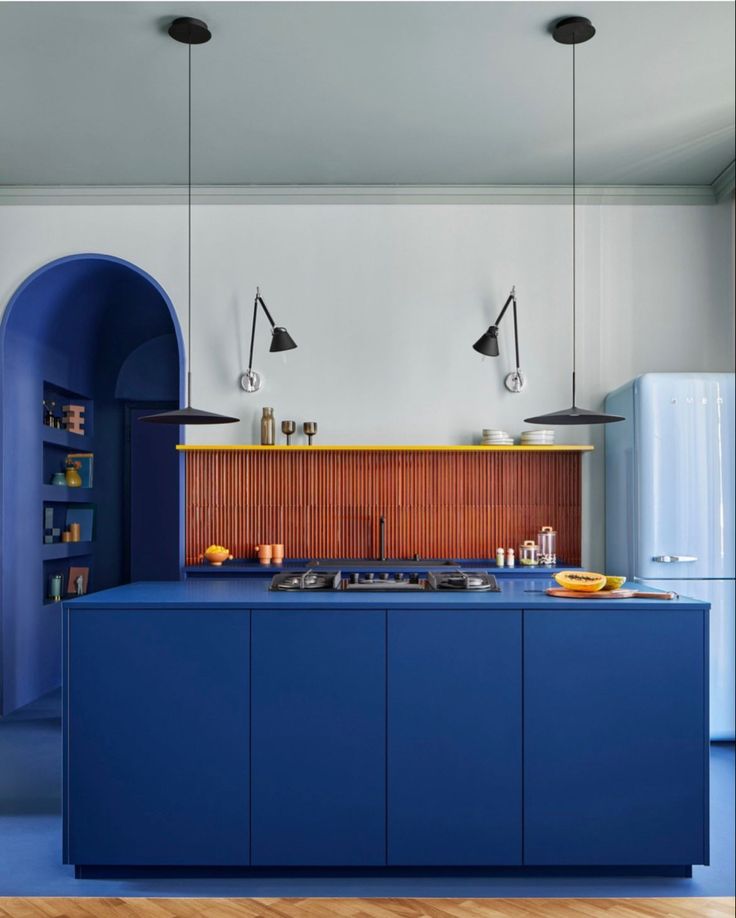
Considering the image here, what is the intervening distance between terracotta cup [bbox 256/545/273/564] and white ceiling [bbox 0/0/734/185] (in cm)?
230

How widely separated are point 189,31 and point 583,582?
2774 mm

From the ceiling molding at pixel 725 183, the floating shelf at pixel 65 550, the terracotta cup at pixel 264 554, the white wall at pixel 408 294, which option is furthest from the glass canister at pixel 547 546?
the floating shelf at pixel 65 550

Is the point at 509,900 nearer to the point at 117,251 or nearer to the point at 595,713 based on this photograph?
the point at 595,713

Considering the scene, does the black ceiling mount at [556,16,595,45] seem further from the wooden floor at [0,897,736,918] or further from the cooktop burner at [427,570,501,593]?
the wooden floor at [0,897,736,918]

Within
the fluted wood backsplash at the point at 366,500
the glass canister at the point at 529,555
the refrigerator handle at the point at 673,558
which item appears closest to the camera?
the refrigerator handle at the point at 673,558

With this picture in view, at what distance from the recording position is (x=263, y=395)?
5062 millimetres

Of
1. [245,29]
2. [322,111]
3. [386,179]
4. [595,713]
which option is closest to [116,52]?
[245,29]

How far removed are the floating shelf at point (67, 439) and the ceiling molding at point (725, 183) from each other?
477cm

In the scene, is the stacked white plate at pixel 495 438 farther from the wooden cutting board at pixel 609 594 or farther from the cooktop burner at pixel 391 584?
the wooden cutting board at pixel 609 594

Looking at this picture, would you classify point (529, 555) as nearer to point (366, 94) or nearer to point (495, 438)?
point (495, 438)

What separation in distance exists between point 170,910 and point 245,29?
3.39m

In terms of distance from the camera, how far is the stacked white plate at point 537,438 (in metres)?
4.86

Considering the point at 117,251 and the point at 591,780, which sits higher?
the point at 117,251

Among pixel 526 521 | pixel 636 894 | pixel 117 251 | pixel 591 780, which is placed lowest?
pixel 636 894
